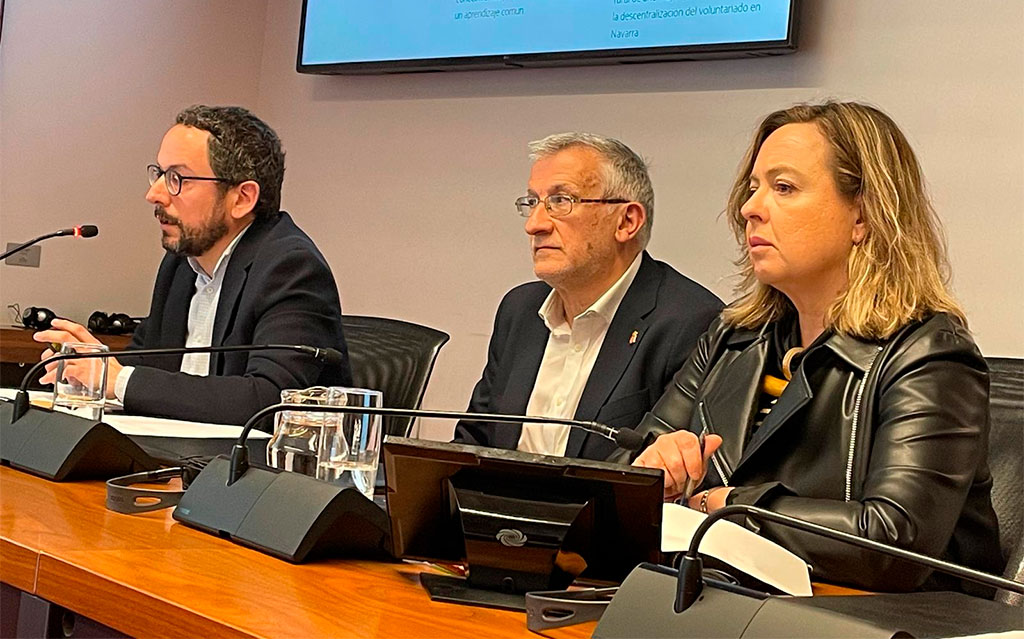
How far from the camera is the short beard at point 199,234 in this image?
9.98 feet

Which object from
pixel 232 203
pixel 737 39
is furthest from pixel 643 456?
pixel 737 39

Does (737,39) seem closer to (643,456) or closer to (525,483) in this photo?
(643,456)

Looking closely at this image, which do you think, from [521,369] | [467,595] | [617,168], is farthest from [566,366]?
[467,595]

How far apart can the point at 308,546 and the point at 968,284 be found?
2.29 meters

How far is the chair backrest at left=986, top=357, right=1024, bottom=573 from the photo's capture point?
76.9 inches

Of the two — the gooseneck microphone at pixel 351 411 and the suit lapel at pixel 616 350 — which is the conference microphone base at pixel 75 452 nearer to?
the gooseneck microphone at pixel 351 411

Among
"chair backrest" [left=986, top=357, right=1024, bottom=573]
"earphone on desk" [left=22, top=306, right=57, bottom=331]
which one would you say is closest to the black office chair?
"chair backrest" [left=986, top=357, right=1024, bottom=573]

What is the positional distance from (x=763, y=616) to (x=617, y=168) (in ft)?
6.24

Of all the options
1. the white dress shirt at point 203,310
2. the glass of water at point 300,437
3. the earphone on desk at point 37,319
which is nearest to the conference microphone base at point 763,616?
the glass of water at point 300,437

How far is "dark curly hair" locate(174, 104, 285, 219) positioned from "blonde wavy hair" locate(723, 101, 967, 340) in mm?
1382

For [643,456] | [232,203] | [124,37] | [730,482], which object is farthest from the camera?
[124,37]

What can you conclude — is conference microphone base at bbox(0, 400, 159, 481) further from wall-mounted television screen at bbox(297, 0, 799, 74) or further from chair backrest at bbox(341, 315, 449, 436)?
wall-mounted television screen at bbox(297, 0, 799, 74)

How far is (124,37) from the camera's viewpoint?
483 centimetres

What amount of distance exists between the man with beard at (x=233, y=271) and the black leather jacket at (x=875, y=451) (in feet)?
3.39
